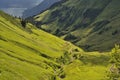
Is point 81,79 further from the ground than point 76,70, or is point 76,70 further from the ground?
point 76,70

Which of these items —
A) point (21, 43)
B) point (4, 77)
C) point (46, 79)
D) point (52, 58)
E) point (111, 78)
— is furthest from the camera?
point (52, 58)

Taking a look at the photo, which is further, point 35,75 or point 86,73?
point 86,73

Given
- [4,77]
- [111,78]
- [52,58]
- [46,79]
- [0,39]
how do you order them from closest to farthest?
[4,77] → [111,78] → [46,79] → [0,39] → [52,58]

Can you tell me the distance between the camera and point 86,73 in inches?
7490

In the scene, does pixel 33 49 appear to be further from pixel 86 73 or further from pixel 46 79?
pixel 46 79

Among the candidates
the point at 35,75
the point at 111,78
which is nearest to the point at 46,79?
the point at 35,75

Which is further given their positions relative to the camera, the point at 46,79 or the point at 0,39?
the point at 0,39

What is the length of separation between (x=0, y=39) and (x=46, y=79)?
48.6 metres

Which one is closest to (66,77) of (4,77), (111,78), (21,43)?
(21,43)

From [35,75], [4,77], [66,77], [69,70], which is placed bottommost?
[4,77]

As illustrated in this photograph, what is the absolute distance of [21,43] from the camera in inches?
7224

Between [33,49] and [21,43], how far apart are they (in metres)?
8.11

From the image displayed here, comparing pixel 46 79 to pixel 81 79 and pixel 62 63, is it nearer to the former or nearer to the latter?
pixel 81 79

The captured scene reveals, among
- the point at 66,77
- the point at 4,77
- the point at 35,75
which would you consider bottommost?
the point at 4,77
